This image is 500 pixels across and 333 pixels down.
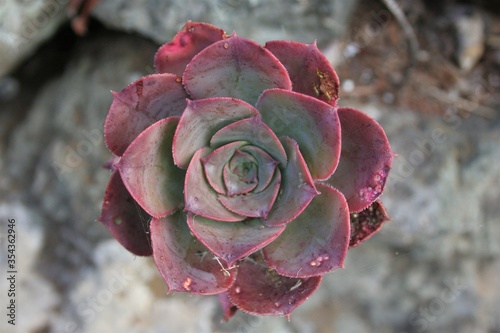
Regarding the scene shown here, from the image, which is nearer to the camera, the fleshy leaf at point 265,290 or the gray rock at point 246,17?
the fleshy leaf at point 265,290

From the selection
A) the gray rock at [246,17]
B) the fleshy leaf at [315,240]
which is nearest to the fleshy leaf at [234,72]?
the fleshy leaf at [315,240]

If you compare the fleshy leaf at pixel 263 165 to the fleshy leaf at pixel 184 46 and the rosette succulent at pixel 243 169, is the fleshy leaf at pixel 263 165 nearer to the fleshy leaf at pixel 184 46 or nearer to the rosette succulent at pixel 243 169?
the rosette succulent at pixel 243 169

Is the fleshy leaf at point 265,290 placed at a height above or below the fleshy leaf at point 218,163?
below

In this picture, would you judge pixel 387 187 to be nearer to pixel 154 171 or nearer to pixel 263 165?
pixel 263 165

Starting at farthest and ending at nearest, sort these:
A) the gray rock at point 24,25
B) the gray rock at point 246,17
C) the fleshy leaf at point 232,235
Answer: the gray rock at point 24,25 → the gray rock at point 246,17 → the fleshy leaf at point 232,235

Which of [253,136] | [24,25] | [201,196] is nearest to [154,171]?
[201,196]

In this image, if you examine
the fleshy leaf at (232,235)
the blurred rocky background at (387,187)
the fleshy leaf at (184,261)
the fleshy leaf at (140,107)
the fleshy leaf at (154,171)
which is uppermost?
the fleshy leaf at (140,107)
